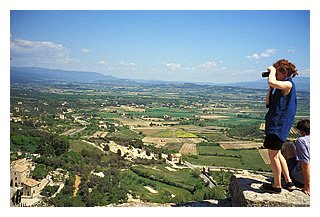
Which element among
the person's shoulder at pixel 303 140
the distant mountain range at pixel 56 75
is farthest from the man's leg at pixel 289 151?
the distant mountain range at pixel 56 75

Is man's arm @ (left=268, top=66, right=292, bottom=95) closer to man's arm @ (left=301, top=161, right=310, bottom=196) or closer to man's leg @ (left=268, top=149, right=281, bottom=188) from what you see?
man's leg @ (left=268, top=149, right=281, bottom=188)

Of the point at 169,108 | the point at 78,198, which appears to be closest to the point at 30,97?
the point at 78,198

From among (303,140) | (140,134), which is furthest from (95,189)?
(303,140)

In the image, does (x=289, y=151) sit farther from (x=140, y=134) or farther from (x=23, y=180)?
(x=140, y=134)

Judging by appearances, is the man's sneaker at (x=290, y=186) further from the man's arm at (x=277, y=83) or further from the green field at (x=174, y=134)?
the green field at (x=174, y=134)

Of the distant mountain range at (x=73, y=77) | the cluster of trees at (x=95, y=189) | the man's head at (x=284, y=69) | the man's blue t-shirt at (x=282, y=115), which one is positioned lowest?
the cluster of trees at (x=95, y=189)

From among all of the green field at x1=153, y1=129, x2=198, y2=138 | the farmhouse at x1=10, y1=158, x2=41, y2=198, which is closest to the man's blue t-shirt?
the farmhouse at x1=10, y1=158, x2=41, y2=198
